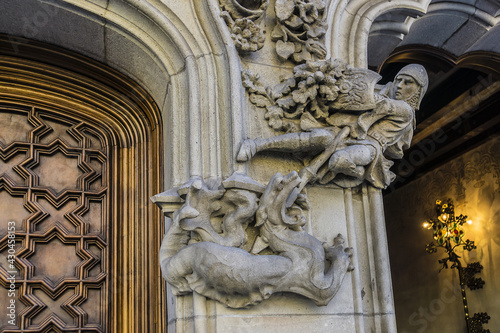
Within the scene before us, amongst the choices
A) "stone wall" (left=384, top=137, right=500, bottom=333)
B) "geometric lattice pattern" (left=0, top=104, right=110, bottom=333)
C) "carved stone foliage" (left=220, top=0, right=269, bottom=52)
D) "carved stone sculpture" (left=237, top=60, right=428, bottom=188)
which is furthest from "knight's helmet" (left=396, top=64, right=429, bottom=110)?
"stone wall" (left=384, top=137, right=500, bottom=333)

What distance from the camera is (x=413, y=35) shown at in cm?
412

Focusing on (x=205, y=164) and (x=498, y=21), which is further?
(x=498, y=21)

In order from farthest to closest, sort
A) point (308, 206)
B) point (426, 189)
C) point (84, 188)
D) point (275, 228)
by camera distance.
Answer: point (426, 189) → point (84, 188) → point (308, 206) → point (275, 228)

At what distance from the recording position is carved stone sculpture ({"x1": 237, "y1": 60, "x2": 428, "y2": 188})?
2.70m

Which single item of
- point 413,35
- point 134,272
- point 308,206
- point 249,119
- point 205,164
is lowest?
point 134,272

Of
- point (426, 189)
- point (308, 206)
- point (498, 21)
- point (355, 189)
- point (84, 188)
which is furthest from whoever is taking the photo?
point (426, 189)

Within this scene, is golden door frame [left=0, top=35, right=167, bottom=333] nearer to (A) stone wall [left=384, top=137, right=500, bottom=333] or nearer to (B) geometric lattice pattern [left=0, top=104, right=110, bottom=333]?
(B) geometric lattice pattern [left=0, top=104, right=110, bottom=333]

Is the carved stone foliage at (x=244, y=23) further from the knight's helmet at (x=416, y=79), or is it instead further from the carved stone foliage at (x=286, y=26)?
the knight's helmet at (x=416, y=79)

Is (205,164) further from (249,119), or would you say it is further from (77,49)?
(77,49)

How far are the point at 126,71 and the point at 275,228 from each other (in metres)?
1.28

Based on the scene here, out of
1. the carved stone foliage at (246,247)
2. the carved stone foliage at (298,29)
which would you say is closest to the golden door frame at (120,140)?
the carved stone foliage at (246,247)

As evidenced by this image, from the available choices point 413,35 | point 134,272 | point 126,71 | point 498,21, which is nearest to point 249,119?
point 126,71

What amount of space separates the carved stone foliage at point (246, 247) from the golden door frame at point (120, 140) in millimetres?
538

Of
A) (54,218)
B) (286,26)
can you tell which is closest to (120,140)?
(54,218)
